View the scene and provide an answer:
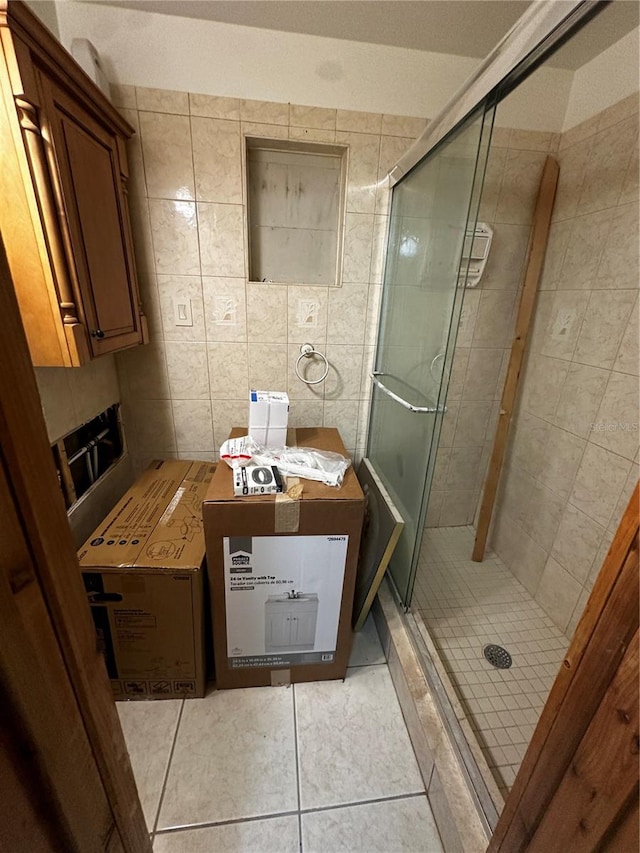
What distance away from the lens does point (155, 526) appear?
4.05 feet

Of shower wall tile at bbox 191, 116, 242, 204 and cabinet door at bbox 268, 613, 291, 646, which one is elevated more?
shower wall tile at bbox 191, 116, 242, 204

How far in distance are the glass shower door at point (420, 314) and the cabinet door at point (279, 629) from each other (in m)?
0.51

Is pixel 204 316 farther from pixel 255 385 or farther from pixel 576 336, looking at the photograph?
pixel 576 336

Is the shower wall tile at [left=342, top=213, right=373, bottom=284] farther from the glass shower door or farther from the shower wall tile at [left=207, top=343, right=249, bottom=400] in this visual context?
the shower wall tile at [left=207, top=343, right=249, bottom=400]

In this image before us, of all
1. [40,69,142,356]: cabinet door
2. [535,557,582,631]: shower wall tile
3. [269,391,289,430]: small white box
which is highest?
[40,69,142,356]: cabinet door

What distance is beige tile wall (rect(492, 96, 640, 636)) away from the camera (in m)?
1.26

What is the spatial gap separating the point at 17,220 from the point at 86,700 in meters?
1.08

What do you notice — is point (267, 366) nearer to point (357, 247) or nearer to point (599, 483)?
point (357, 247)

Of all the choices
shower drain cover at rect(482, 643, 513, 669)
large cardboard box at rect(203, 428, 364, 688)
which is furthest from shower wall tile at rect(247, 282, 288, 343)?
shower drain cover at rect(482, 643, 513, 669)

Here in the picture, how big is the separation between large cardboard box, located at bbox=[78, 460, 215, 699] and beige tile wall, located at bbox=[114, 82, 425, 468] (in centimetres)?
55

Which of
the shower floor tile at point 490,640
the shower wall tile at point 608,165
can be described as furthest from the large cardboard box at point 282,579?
the shower wall tile at point 608,165

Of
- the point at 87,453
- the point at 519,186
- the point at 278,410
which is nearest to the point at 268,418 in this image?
the point at 278,410

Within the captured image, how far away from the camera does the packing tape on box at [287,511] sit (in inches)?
41.4

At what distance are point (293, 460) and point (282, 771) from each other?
96 cm
